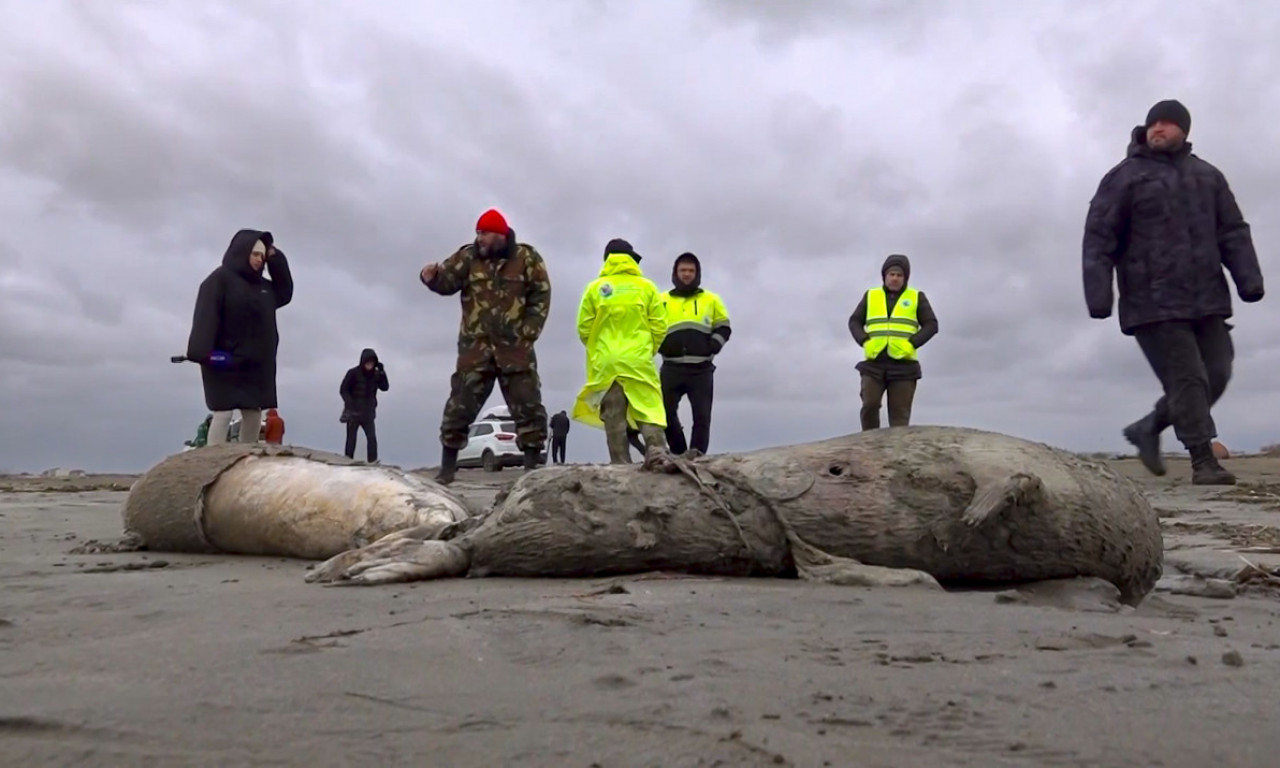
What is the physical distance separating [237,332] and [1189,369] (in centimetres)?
650

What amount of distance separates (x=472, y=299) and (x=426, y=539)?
14.8ft

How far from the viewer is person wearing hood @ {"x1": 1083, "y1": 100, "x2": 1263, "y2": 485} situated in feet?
26.2

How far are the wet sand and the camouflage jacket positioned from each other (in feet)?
16.2

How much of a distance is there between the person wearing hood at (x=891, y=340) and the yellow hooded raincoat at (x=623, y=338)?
2512 mm

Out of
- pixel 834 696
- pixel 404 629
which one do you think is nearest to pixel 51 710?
pixel 404 629

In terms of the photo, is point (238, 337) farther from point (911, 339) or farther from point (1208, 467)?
point (1208, 467)

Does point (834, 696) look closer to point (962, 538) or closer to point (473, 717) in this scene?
point (473, 717)

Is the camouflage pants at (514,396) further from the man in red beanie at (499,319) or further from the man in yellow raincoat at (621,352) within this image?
the man in yellow raincoat at (621,352)

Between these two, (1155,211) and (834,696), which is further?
(1155,211)

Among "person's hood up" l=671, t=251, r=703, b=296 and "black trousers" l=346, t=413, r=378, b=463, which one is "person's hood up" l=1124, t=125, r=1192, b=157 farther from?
"black trousers" l=346, t=413, r=378, b=463

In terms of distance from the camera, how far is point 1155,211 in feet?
27.1

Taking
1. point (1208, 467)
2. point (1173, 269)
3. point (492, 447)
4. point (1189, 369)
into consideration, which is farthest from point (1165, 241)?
point (492, 447)

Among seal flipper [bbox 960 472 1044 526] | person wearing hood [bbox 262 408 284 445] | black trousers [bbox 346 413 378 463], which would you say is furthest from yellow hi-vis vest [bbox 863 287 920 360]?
black trousers [bbox 346 413 378 463]

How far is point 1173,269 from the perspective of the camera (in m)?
8.09
